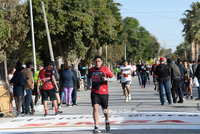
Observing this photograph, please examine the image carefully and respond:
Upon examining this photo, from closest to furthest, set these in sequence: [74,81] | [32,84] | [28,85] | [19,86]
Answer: [19,86] → [28,85] → [32,84] → [74,81]

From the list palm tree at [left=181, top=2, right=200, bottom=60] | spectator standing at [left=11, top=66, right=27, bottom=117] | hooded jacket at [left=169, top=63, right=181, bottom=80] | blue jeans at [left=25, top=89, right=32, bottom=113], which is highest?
palm tree at [left=181, top=2, right=200, bottom=60]

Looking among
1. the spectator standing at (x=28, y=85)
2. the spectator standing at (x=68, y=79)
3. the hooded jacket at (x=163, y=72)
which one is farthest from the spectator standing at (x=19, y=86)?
the hooded jacket at (x=163, y=72)

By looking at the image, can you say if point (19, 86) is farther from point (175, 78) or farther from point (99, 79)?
point (175, 78)

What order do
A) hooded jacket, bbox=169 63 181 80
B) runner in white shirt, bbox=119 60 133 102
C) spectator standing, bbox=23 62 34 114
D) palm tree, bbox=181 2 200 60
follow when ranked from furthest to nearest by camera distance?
palm tree, bbox=181 2 200 60 → runner in white shirt, bbox=119 60 133 102 → hooded jacket, bbox=169 63 181 80 → spectator standing, bbox=23 62 34 114

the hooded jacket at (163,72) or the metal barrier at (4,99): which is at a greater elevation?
the hooded jacket at (163,72)

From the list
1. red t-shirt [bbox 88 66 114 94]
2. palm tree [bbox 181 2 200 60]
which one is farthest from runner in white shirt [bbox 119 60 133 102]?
palm tree [bbox 181 2 200 60]

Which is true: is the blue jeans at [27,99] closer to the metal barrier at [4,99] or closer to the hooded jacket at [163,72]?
the metal barrier at [4,99]

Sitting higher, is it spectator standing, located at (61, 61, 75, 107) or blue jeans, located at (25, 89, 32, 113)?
spectator standing, located at (61, 61, 75, 107)

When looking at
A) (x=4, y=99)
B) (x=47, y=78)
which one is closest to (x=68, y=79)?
(x=47, y=78)

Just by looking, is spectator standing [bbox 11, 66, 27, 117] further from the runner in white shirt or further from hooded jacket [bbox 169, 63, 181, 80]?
hooded jacket [bbox 169, 63, 181, 80]

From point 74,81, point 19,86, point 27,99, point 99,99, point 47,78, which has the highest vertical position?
point 47,78

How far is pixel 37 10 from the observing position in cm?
3394

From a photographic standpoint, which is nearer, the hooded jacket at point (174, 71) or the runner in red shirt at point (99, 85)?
the runner in red shirt at point (99, 85)

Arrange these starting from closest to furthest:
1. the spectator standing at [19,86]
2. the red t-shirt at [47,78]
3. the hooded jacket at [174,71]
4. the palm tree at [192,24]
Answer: the red t-shirt at [47,78], the spectator standing at [19,86], the hooded jacket at [174,71], the palm tree at [192,24]
